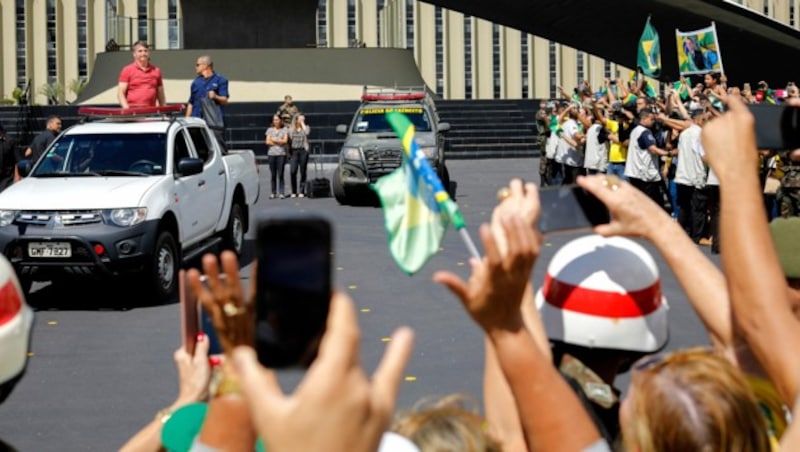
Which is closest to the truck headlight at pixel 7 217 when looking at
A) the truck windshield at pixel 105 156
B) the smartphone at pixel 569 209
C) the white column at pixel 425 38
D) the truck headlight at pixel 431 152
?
the truck windshield at pixel 105 156

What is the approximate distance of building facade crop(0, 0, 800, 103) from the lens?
84250mm

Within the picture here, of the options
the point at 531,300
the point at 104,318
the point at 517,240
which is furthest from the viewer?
the point at 104,318

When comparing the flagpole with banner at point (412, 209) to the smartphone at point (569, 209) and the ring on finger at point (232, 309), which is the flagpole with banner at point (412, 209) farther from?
the ring on finger at point (232, 309)

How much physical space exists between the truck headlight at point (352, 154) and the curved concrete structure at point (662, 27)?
1596cm

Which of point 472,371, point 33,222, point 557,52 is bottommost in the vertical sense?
point 472,371

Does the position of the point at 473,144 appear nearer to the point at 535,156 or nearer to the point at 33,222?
the point at 535,156

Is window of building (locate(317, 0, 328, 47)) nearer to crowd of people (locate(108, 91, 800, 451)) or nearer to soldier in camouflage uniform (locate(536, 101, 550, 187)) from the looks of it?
soldier in camouflage uniform (locate(536, 101, 550, 187))

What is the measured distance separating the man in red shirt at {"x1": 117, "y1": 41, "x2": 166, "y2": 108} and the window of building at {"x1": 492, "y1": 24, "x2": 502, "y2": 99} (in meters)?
74.3

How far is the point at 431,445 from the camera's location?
2385 millimetres

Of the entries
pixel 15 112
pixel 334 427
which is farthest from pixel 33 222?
pixel 15 112

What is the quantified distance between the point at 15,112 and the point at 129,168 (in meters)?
24.8

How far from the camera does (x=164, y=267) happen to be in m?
12.2

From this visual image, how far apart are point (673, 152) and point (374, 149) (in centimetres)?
629

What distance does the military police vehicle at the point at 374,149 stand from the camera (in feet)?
71.0
